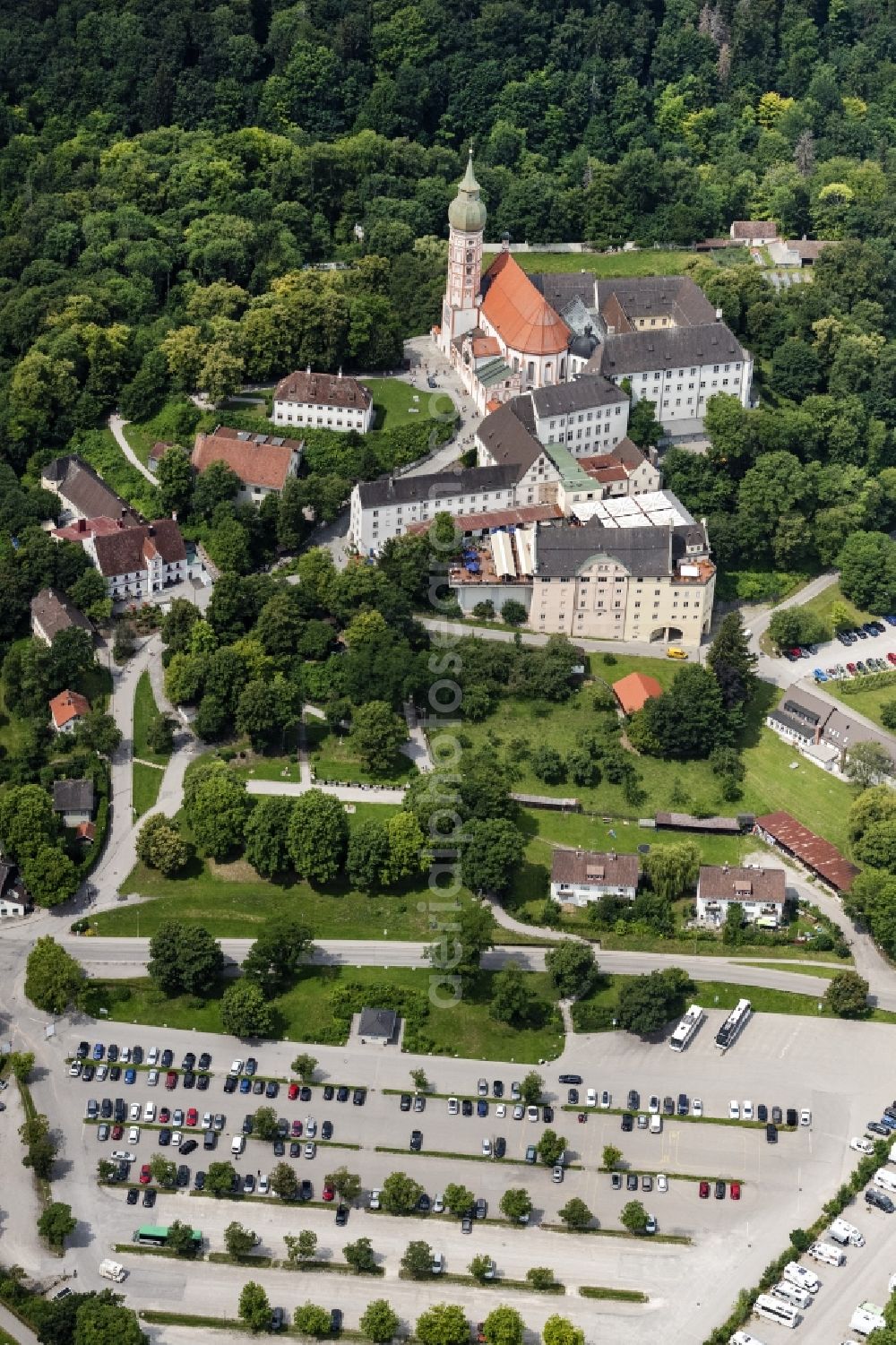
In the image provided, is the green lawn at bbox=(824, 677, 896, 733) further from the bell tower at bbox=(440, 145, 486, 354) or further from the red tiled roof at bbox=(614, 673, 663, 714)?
the bell tower at bbox=(440, 145, 486, 354)

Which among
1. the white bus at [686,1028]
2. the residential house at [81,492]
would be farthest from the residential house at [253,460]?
the white bus at [686,1028]

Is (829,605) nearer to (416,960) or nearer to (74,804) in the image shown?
(416,960)

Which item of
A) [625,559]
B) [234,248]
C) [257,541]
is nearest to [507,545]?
[625,559]

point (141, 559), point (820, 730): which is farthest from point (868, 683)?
point (141, 559)

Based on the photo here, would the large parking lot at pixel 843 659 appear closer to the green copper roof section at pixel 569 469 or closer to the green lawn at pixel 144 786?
the green copper roof section at pixel 569 469

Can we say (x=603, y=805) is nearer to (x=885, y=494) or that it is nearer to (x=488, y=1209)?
(x=488, y=1209)
